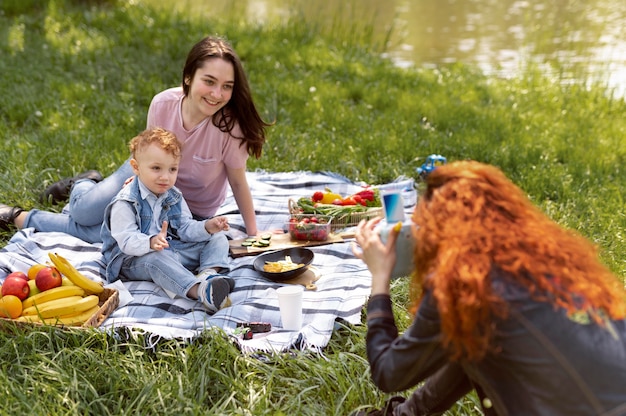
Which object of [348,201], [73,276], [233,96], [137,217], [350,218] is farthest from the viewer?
[348,201]

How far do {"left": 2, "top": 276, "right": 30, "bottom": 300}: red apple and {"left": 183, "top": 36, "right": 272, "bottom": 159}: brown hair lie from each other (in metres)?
1.51

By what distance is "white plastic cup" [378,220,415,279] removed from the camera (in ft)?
7.68

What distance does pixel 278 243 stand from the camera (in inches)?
180

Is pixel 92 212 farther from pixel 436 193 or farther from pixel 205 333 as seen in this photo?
pixel 436 193

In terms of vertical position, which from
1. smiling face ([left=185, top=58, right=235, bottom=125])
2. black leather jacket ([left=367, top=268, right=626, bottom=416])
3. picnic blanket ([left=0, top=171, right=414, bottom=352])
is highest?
smiling face ([left=185, top=58, right=235, bottom=125])

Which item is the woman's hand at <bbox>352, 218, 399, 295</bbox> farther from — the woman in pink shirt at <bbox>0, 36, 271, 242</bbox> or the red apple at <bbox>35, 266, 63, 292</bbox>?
the woman in pink shirt at <bbox>0, 36, 271, 242</bbox>

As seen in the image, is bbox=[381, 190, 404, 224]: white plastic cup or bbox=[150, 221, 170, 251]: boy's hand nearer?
bbox=[381, 190, 404, 224]: white plastic cup

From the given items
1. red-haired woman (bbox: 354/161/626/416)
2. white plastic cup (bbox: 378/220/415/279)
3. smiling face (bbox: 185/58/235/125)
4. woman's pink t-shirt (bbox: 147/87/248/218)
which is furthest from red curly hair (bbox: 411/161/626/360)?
woman's pink t-shirt (bbox: 147/87/248/218)

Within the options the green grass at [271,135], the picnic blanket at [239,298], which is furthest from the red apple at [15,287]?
the picnic blanket at [239,298]

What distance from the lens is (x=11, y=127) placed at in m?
6.30

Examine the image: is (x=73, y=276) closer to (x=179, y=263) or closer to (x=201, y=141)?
(x=179, y=263)

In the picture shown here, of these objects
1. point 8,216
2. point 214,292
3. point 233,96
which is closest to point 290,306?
point 214,292

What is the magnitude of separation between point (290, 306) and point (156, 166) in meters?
1.06

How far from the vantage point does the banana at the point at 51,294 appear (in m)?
3.46
